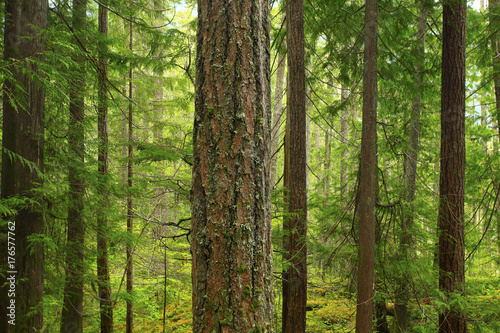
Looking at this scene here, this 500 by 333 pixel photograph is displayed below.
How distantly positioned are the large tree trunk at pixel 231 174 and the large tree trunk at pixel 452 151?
5675 mm

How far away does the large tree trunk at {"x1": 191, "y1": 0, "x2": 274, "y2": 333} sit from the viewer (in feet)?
5.43

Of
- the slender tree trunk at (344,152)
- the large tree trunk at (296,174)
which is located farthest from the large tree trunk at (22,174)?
the slender tree trunk at (344,152)

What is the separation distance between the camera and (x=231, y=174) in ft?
5.63

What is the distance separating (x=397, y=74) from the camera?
22.1 feet

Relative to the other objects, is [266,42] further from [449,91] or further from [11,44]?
[449,91]

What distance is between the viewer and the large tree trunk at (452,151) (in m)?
5.91

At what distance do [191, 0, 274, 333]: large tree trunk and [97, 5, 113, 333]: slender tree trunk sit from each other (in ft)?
18.0

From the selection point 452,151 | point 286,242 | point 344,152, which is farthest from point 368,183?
point 344,152

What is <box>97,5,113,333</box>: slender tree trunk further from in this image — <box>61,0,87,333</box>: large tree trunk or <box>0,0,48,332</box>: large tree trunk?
<box>0,0,48,332</box>: large tree trunk

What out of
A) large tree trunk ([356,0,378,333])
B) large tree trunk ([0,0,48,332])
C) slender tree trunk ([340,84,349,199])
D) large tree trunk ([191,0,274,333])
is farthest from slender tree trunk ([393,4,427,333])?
large tree trunk ([0,0,48,332])

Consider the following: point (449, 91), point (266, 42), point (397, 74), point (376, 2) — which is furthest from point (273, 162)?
point (266, 42)

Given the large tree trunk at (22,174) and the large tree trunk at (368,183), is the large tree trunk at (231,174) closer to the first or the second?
the large tree trunk at (368,183)

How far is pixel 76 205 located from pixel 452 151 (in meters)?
7.90

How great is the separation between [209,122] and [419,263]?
19.1 feet
